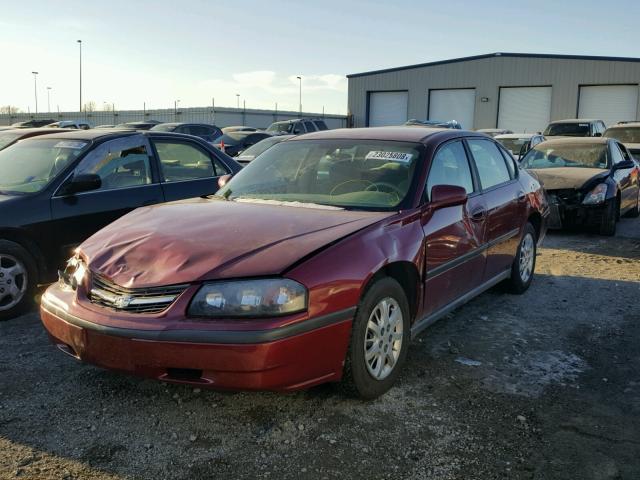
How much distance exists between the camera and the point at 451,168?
4414mm

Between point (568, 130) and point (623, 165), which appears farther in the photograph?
point (568, 130)

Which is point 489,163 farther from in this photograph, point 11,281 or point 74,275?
point 11,281

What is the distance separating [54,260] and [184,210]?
5.82 ft

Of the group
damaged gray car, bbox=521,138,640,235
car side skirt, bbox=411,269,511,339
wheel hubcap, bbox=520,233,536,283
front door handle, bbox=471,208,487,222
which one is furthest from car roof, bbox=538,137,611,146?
front door handle, bbox=471,208,487,222

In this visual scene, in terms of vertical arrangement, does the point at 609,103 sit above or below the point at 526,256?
above

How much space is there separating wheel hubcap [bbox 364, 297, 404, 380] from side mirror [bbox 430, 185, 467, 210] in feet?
2.64

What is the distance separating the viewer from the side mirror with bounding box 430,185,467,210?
3856mm

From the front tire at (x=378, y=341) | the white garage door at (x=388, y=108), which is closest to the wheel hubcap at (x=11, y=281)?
the front tire at (x=378, y=341)

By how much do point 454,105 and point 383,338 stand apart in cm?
3575

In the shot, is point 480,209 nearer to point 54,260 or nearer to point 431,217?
point 431,217

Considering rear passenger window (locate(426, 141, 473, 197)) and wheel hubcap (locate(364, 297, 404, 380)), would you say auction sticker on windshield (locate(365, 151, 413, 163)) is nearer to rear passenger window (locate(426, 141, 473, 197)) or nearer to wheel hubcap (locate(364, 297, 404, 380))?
rear passenger window (locate(426, 141, 473, 197))

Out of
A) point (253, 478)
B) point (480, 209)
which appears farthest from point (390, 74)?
point (253, 478)

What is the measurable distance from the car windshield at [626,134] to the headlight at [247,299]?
14.6 metres

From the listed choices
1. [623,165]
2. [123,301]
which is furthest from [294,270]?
[623,165]
